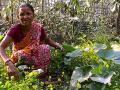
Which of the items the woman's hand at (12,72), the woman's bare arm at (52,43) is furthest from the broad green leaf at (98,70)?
the woman's bare arm at (52,43)

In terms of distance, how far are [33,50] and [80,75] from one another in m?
0.93

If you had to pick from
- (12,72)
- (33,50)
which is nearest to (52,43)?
(33,50)

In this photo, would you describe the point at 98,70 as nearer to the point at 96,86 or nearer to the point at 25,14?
the point at 96,86

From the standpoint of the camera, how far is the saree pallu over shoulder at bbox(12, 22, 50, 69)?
432cm

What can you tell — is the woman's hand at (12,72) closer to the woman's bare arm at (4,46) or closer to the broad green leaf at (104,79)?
the woman's bare arm at (4,46)

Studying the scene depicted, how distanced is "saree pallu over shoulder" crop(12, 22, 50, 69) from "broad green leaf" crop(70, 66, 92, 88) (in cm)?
81

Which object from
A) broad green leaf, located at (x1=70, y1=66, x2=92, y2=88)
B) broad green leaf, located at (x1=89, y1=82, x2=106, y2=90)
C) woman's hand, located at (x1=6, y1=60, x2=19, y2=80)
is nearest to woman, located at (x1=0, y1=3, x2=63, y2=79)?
woman's hand, located at (x1=6, y1=60, x2=19, y2=80)

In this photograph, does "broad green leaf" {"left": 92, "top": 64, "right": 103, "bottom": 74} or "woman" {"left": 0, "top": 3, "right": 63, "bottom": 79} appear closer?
"broad green leaf" {"left": 92, "top": 64, "right": 103, "bottom": 74}

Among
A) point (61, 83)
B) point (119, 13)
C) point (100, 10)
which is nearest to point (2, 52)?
point (61, 83)

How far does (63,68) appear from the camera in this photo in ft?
15.4

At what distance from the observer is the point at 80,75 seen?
360 cm

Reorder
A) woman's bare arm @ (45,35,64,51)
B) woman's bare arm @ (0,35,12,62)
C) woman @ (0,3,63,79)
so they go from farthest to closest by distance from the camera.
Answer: woman's bare arm @ (45,35,64,51)
woman @ (0,3,63,79)
woman's bare arm @ (0,35,12,62)

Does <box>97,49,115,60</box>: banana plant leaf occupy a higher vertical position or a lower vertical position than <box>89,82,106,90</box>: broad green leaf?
higher

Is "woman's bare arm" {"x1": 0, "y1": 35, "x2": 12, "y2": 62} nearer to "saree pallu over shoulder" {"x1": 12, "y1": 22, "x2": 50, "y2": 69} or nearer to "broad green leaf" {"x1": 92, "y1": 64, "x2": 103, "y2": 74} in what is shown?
"saree pallu over shoulder" {"x1": 12, "y1": 22, "x2": 50, "y2": 69}
